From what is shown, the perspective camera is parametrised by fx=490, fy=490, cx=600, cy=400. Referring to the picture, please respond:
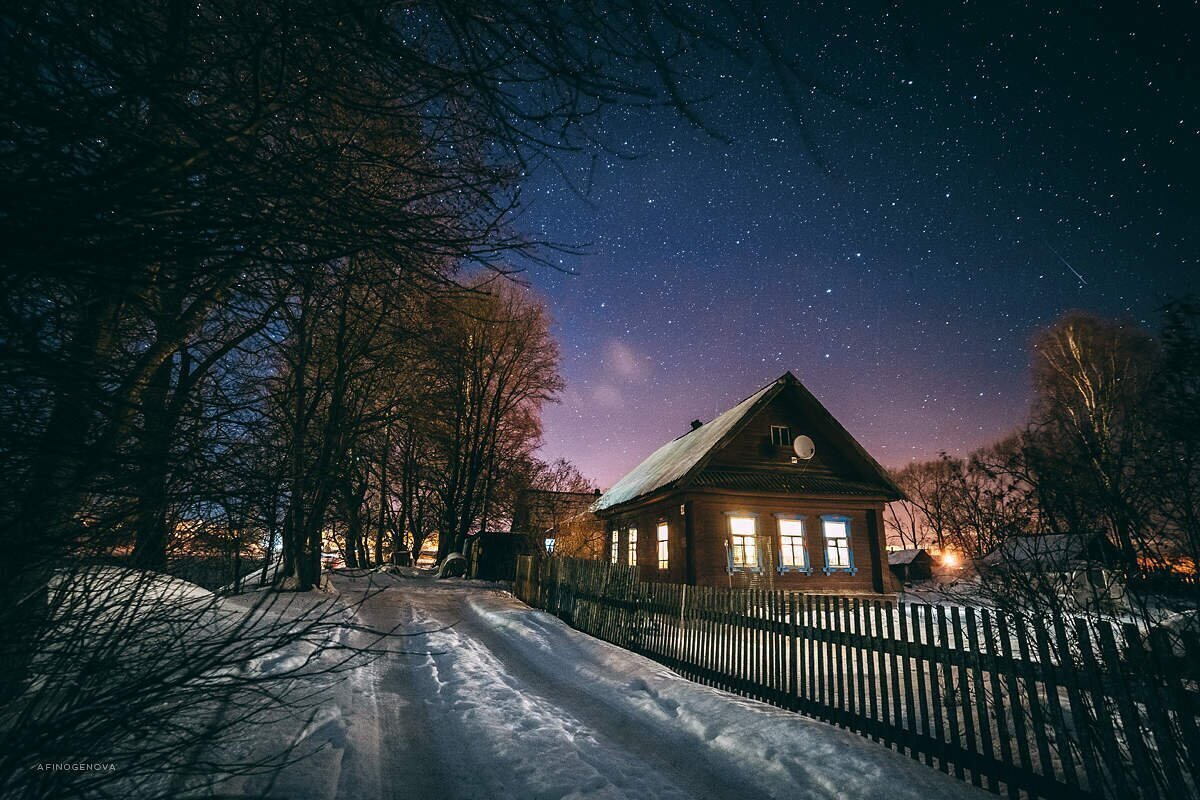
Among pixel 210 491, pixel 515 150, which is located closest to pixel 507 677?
pixel 210 491

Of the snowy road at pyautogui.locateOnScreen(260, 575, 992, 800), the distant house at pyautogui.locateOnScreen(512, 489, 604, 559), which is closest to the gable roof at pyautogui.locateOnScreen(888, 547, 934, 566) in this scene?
the distant house at pyautogui.locateOnScreen(512, 489, 604, 559)

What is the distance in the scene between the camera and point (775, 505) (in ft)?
54.6

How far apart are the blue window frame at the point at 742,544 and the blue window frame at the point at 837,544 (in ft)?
8.28

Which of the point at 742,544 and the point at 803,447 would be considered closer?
the point at 742,544

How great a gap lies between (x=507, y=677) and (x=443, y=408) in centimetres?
1992

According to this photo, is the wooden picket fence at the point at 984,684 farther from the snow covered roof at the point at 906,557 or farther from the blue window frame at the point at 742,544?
the snow covered roof at the point at 906,557

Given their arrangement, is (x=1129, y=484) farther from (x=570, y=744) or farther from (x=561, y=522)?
(x=561, y=522)

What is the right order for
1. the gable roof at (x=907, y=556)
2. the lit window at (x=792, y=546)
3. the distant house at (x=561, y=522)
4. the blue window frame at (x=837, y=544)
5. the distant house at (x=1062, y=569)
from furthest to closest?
the gable roof at (x=907, y=556)
the distant house at (x=561, y=522)
the blue window frame at (x=837, y=544)
the lit window at (x=792, y=546)
the distant house at (x=1062, y=569)

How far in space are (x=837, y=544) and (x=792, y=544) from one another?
170cm

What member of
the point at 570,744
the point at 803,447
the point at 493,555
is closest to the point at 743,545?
the point at 803,447

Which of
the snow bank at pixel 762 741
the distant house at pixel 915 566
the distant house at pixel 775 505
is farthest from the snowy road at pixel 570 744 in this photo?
the distant house at pixel 915 566

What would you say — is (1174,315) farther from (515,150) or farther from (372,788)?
(372,788)

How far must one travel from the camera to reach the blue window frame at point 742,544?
15758 mm

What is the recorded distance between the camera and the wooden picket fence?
3.08m
